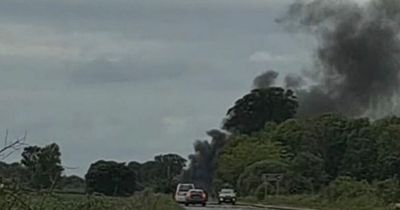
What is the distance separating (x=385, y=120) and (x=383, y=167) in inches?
543

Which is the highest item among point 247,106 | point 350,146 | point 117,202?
point 247,106

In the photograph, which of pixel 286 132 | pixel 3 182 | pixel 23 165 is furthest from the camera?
pixel 286 132

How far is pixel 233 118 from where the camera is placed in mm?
144125

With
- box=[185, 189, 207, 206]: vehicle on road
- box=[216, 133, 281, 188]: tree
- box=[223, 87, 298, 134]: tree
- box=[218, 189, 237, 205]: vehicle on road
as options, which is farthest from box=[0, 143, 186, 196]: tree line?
box=[223, 87, 298, 134]: tree

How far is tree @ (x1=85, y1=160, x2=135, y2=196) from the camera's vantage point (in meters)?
36.5

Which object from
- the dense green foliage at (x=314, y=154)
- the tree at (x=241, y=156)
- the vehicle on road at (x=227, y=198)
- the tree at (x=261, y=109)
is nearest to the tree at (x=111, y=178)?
the vehicle on road at (x=227, y=198)

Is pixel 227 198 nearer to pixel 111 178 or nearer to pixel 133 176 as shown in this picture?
pixel 133 176

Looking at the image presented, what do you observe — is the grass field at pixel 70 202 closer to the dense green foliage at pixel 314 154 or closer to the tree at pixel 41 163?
the tree at pixel 41 163

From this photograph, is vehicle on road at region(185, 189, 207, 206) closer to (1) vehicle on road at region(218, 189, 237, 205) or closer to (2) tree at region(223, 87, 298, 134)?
(1) vehicle on road at region(218, 189, 237, 205)

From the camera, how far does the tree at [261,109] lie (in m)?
142

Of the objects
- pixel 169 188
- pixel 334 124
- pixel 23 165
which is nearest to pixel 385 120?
pixel 334 124

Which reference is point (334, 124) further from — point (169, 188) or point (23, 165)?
point (23, 165)

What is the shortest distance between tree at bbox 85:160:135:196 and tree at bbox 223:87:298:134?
89553mm

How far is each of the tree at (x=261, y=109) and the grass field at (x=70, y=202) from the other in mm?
93334
